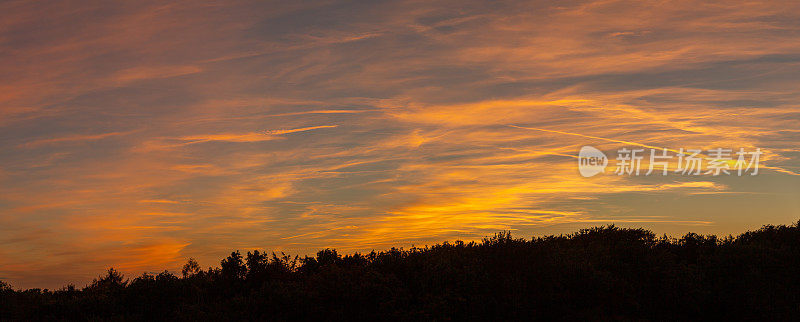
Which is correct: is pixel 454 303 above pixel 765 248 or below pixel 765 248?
below

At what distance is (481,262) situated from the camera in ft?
65.2

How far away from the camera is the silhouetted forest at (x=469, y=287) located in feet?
58.7

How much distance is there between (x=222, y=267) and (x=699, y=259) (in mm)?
15858

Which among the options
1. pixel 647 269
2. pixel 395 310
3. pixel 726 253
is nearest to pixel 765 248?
pixel 726 253

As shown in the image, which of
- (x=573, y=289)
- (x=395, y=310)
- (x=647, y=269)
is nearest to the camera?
(x=395, y=310)

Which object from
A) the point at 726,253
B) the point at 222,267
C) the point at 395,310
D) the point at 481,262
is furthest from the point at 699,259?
the point at 222,267

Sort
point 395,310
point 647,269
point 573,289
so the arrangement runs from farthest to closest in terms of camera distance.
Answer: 1. point 647,269
2. point 573,289
3. point 395,310

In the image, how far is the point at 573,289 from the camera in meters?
18.8

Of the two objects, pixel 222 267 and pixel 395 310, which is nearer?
pixel 395 310

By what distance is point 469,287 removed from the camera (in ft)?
60.2

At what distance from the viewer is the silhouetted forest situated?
705 inches

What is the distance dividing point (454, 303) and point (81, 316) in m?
10.9

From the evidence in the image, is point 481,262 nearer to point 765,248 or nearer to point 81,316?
point 765,248

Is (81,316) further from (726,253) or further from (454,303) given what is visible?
(726,253)
